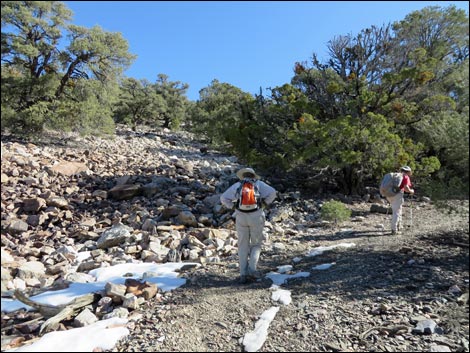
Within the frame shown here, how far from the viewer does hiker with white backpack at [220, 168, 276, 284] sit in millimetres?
5367

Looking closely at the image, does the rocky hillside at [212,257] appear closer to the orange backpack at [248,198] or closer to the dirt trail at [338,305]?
the dirt trail at [338,305]

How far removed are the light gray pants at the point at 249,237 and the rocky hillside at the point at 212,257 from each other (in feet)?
1.06

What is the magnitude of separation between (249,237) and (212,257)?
157 cm

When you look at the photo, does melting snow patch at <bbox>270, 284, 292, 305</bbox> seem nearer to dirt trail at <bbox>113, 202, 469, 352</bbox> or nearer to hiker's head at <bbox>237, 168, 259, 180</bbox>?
dirt trail at <bbox>113, 202, 469, 352</bbox>

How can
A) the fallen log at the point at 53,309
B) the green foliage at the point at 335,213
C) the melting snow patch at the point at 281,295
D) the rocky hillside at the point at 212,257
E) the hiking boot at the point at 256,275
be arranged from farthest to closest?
1. the green foliage at the point at 335,213
2. the hiking boot at the point at 256,275
3. the melting snow patch at the point at 281,295
4. the fallen log at the point at 53,309
5. the rocky hillside at the point at 212,257

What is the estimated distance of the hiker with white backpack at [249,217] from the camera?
5.37m

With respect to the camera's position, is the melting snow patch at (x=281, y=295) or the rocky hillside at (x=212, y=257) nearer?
the rocky hillside at (x=212, y=257)

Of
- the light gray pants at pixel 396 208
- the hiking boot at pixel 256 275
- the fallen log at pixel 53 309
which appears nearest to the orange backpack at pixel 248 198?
the hiking boot at pixel 256 275

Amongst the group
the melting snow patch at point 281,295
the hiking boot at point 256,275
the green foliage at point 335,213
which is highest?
the green foliage at point 335,213

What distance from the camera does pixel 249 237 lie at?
5.54 meters

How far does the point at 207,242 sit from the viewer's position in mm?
7727

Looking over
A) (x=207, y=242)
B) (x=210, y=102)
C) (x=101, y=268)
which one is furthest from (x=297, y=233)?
(x=210, y=102)

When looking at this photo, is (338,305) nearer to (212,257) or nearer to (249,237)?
(249,237)

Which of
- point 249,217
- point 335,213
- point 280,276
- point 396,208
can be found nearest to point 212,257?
point 280,276
